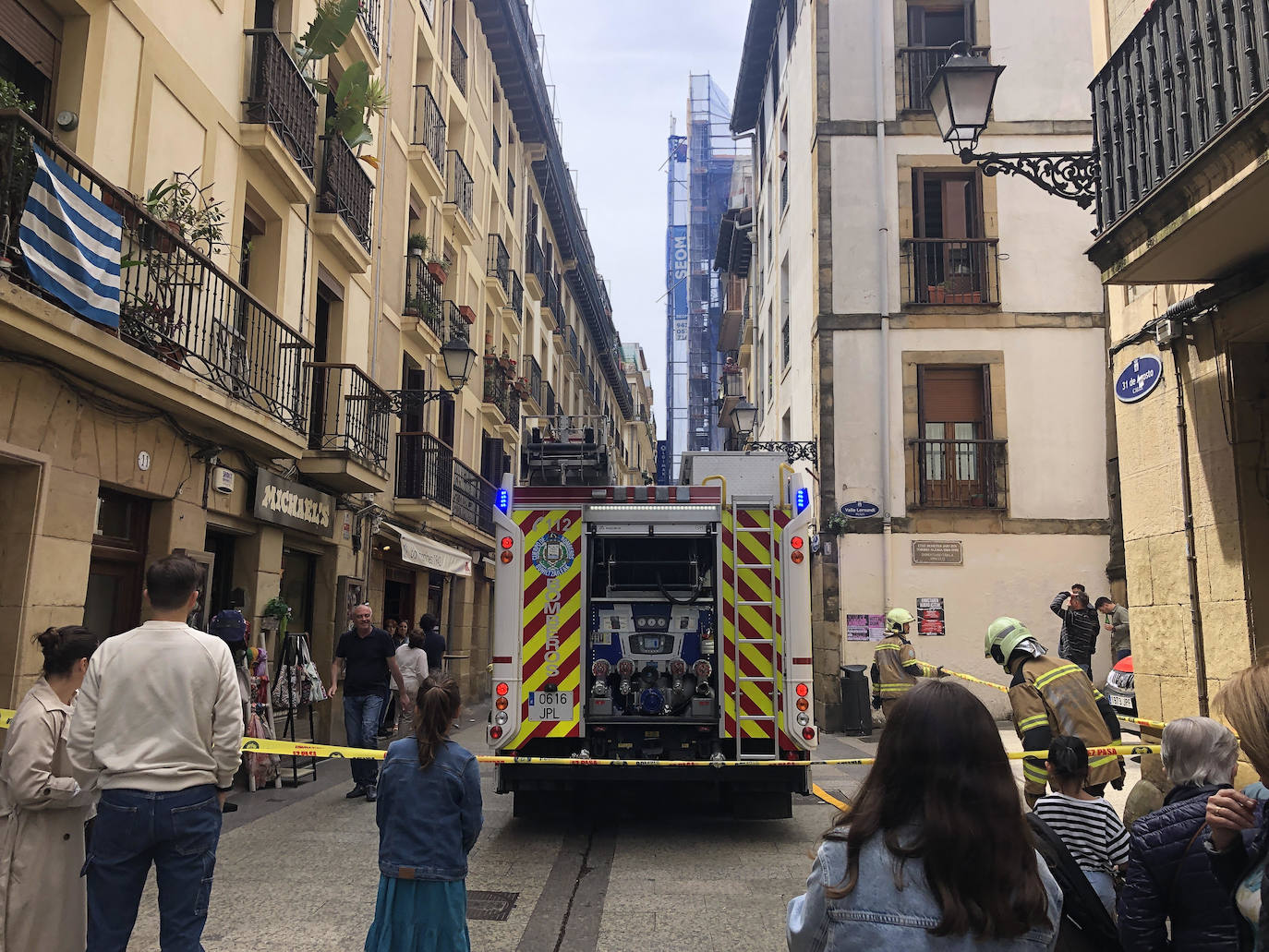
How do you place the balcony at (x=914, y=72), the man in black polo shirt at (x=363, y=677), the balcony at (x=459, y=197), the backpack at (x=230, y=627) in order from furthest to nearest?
1. the balcony at (x=459, y=197)
2. the balcony at (x=914, y=72)
3. the man in black polo shirt at (x=363, y=677)
4. the backpack at (x=230, y=627)

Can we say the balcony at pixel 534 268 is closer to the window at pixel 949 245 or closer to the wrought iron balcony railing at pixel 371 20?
the wrought iron balcony railing at pixel 371 20

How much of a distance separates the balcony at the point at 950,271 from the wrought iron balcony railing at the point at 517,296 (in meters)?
11.7

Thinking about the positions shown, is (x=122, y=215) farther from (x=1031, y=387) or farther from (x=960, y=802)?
(x=1031, y=387)

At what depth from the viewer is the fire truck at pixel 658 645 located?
7.34 metres

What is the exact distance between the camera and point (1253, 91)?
5270 millimetres

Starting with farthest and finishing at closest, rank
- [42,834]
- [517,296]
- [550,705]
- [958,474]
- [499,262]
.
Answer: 1. [517,296]
2. [499,262]
3. [958,474]
4. [550,705]
5. [42,834]

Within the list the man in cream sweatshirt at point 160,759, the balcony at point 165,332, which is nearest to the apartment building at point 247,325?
the balcony at point 165,332

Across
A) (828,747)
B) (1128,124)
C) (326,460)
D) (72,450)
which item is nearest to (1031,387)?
(828,747)

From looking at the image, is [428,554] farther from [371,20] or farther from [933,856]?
[933,856]

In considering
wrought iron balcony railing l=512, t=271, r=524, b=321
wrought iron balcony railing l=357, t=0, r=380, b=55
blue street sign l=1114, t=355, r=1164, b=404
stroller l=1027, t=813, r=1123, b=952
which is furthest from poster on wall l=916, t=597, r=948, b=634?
wrought iron balcony railing l=512, t=271, r=524, b=321

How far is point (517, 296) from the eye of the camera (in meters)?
25.7

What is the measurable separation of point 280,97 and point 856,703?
1087cm

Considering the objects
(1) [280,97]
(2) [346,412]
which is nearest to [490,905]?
(2) [346,412]

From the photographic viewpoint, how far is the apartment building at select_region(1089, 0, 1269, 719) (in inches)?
215
